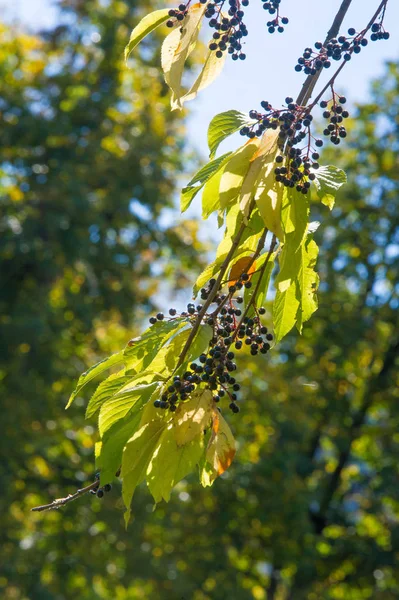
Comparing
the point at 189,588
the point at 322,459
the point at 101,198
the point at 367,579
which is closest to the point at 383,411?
the point at 322,459

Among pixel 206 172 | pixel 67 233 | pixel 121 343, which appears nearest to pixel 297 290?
pixel 206 172

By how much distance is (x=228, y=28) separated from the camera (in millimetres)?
1996

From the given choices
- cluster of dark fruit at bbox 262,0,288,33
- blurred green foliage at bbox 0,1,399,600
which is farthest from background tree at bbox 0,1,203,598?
cluster of dark fruit at bbox 262,0,288,33

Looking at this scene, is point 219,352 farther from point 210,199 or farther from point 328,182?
point 328,182

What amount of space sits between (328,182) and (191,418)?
587 mm

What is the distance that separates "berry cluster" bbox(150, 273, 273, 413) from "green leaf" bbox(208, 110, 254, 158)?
306mm

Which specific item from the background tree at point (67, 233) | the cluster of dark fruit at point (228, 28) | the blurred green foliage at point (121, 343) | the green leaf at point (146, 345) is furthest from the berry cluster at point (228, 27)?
the background tree at point (67, 233)

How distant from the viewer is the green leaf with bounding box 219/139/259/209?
172 centimetres

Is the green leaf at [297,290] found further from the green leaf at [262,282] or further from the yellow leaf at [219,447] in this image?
the yellow leaf at [219,447]

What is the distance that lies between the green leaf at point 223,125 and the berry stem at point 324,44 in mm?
127

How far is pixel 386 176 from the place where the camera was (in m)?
15.6

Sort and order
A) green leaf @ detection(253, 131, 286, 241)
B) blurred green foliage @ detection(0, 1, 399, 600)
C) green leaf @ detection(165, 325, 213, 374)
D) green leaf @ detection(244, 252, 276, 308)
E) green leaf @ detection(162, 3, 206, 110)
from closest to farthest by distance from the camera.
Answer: green leaf @ detection(253, 131, 286, 241)
green leaf @ detection(165, 325, 213, 374)
green leaf @ detection(162, 3, 206, 110)
green leaf @ detection(244, 252, 276, 308)
blurred green foliage @ detection(0, 1, 399, 600)

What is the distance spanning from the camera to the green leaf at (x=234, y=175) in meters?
1.72

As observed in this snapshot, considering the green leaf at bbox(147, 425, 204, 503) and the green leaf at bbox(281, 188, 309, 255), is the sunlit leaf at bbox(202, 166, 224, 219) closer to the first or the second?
the green leaf at bbox(281, 188, 309, 255)
